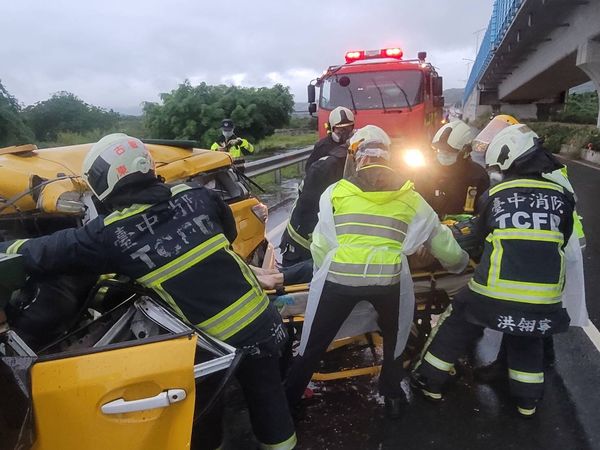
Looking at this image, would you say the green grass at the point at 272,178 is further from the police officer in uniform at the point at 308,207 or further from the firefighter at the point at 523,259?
the firefighter at the point at 523,259

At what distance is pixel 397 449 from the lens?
2.80 meters

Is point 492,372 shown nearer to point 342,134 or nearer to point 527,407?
point 527,407

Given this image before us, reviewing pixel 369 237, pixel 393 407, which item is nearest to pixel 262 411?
pixel 393 407

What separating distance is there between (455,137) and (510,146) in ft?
3.89

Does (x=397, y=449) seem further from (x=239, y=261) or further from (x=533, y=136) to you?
(x=533, y=136)

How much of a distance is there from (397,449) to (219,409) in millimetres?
961

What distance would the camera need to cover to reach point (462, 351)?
3236 millimetres

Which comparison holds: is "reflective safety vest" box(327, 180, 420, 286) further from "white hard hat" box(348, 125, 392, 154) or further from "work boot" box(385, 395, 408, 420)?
"work boot" box(385, 395, 408, 420)

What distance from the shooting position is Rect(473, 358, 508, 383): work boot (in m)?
3.47

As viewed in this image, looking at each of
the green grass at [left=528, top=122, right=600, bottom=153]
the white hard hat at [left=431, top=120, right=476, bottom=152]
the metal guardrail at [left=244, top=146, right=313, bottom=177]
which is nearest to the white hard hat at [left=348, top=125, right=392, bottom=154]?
the white hard hat at [left=431, top=120, right=476, bottom=152]

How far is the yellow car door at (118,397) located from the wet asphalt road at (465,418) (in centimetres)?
111

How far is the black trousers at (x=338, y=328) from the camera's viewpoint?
2807mm

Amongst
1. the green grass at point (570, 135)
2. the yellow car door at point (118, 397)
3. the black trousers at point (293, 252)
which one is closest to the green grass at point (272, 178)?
the black trousers at point (293, 252)

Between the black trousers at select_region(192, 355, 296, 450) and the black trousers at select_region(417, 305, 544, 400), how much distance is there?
103 cm
